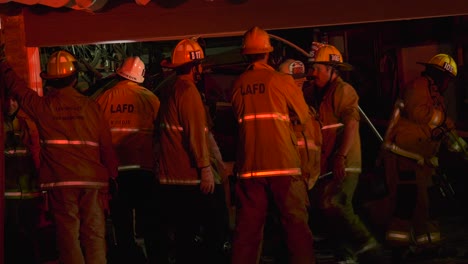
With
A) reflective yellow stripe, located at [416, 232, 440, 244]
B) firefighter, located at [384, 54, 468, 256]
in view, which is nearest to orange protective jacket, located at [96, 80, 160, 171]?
firefighter, located at [384, 54, 468, 256]

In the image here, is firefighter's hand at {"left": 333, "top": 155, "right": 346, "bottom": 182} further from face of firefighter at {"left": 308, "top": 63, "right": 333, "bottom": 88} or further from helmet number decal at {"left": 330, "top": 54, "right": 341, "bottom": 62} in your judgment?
helmet number decal at {"left": 330, "top": 54, "right": 341, "bottom": 62}

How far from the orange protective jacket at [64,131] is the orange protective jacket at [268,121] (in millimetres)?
1345

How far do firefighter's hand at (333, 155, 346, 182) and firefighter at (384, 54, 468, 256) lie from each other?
556 mm

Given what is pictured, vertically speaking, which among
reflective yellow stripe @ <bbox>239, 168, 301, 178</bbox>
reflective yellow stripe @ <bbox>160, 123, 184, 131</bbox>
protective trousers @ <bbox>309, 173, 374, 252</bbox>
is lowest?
protective trousers @ <bbox>309, 173, 374, 252</bbox>

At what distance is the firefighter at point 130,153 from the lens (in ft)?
24.7

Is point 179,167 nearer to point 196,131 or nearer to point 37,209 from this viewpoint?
point 196,131

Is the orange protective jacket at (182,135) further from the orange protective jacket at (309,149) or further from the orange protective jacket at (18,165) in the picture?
the orange protective jacket at (18,165)

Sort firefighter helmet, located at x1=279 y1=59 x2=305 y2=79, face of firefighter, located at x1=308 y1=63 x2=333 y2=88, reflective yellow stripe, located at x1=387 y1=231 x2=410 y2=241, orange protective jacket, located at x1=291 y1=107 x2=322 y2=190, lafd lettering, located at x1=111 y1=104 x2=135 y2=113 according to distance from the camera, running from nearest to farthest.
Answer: orange protective jacket, located at x1=291 y1=107 x2=322 y2=190 < reflective yellow stripe, located at x1=387 y1=231 x2=410 y2=241 < lafd lettering, located at x1=111 y1=104 x2=135 y2=113 < face of firefighter, located at x1=308 y1=63 x2=333 y2=88 < firefighter helmet, located at x1=279 y1=59 x2=305 y2=79

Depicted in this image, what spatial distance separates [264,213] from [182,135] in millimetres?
1066

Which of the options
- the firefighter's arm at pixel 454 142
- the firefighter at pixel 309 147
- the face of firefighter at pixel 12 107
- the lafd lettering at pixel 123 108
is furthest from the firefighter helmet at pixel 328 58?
the face of firefighter at pixel 12 107

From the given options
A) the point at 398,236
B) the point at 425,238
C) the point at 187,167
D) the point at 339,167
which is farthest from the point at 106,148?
the point at 425,238

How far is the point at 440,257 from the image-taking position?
7.44 m

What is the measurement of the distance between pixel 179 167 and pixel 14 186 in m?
1.94

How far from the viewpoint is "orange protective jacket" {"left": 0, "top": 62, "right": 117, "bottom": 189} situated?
6.57 meters
